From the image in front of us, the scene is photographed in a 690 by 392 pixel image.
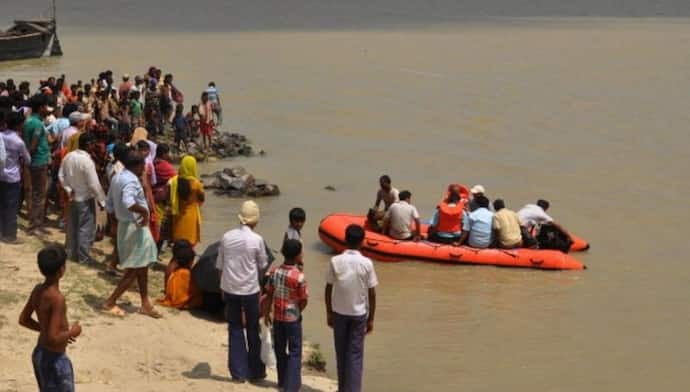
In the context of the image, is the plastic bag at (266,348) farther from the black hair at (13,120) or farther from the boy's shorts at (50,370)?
the black hair at (13,120)

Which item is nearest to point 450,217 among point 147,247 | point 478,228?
point 478,228

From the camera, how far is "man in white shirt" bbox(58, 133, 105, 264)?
8594 millimetres

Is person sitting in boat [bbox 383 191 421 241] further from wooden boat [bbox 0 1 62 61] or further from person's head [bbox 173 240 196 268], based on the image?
wooden boat [bbox 0 1 62 61]

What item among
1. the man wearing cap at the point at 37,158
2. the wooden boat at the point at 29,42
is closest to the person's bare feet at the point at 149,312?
the man wearing cap at the point at 37,158

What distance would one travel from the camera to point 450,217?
12.3 metres

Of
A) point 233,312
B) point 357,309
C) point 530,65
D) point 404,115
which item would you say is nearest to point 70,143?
point 233,312

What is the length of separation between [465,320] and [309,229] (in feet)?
13.5

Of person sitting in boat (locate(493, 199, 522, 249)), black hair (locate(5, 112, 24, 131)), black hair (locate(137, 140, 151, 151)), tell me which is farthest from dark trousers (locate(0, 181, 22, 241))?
person sitting in boat (locate(493, 199, 522, 249))

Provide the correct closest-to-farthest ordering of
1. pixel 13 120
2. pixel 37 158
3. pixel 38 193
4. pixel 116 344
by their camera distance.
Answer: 1. pixel 116 344
2. pixel 13 120
3. pixel 37 158
4. pixel 38 193

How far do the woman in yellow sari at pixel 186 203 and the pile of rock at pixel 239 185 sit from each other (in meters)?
6.51

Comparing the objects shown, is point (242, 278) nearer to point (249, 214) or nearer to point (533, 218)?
point (249, 214)

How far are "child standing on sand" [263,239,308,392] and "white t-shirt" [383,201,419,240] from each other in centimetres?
549

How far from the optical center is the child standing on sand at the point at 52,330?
5332 millimetres

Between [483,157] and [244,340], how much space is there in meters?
13.4
